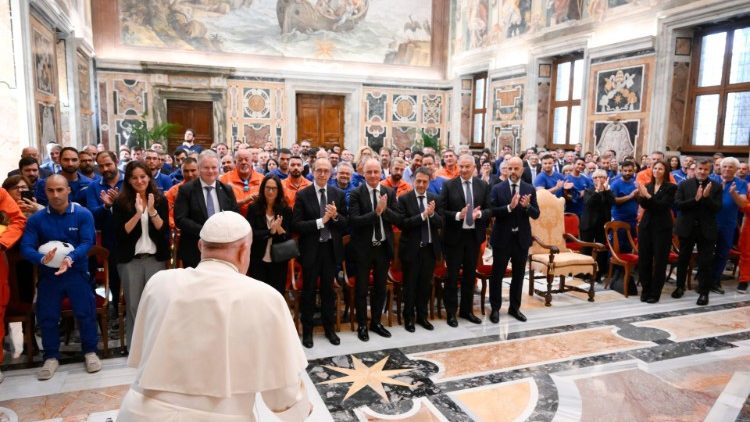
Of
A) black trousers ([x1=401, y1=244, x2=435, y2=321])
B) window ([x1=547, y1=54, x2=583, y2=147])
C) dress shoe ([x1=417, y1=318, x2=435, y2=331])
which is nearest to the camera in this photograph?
black trousers ([x1=401, y1=244, x2=435, y2=321])

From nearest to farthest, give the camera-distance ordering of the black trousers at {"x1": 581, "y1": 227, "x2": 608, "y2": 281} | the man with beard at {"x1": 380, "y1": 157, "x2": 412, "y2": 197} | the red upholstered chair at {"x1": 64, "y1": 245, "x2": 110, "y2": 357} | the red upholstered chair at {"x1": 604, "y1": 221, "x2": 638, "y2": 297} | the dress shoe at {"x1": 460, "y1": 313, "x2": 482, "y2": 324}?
the red upholstered chair at {"x1": 64, "y1": 245, "x2": 110, "y2": 357} < the dress shoe at {"x1": 460, "y1": 313, "x2": 482, "y2": 324} < the man with beard at {"x1": 380, "y1": 157, "x2": 412, "y2": 197} < the red upholstered chair at {"x1": 604, "y1": 221, "x2": 638, "y2": 297} < the black trousers at {"x1": 581, "y1": 227, "x2": 608, "y2": 281}

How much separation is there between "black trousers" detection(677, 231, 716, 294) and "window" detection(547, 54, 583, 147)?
595cm

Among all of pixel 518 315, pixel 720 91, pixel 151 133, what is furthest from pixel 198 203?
pixel 151 133

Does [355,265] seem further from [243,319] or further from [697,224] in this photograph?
[697,224]

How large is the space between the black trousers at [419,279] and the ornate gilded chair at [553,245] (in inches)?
68.3

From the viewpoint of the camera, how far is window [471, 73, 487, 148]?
54.1 ft

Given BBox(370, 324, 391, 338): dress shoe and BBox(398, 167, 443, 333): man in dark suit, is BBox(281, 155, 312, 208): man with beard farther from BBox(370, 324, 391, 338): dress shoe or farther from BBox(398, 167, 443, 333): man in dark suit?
BBox(370, 324, 391, 338): dress shoe

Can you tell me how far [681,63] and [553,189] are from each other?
15.6 feet

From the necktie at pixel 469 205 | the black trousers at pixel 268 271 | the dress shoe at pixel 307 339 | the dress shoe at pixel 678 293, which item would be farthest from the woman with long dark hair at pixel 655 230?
the black trousers at pixel 268 271

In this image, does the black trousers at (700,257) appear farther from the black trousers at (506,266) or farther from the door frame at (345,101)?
the door frame at (345,101)

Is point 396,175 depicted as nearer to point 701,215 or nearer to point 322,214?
point 322,214

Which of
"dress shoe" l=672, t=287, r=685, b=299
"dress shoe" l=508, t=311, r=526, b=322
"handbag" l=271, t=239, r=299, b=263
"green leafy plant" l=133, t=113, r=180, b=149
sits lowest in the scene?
"dress shoe" l=508, t=311, r=526, b=322

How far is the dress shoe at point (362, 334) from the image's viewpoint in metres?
5.18

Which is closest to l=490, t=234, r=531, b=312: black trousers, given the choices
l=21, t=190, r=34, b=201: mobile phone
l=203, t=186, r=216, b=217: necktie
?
l=203, t=186, r=216, b=217: necktie
